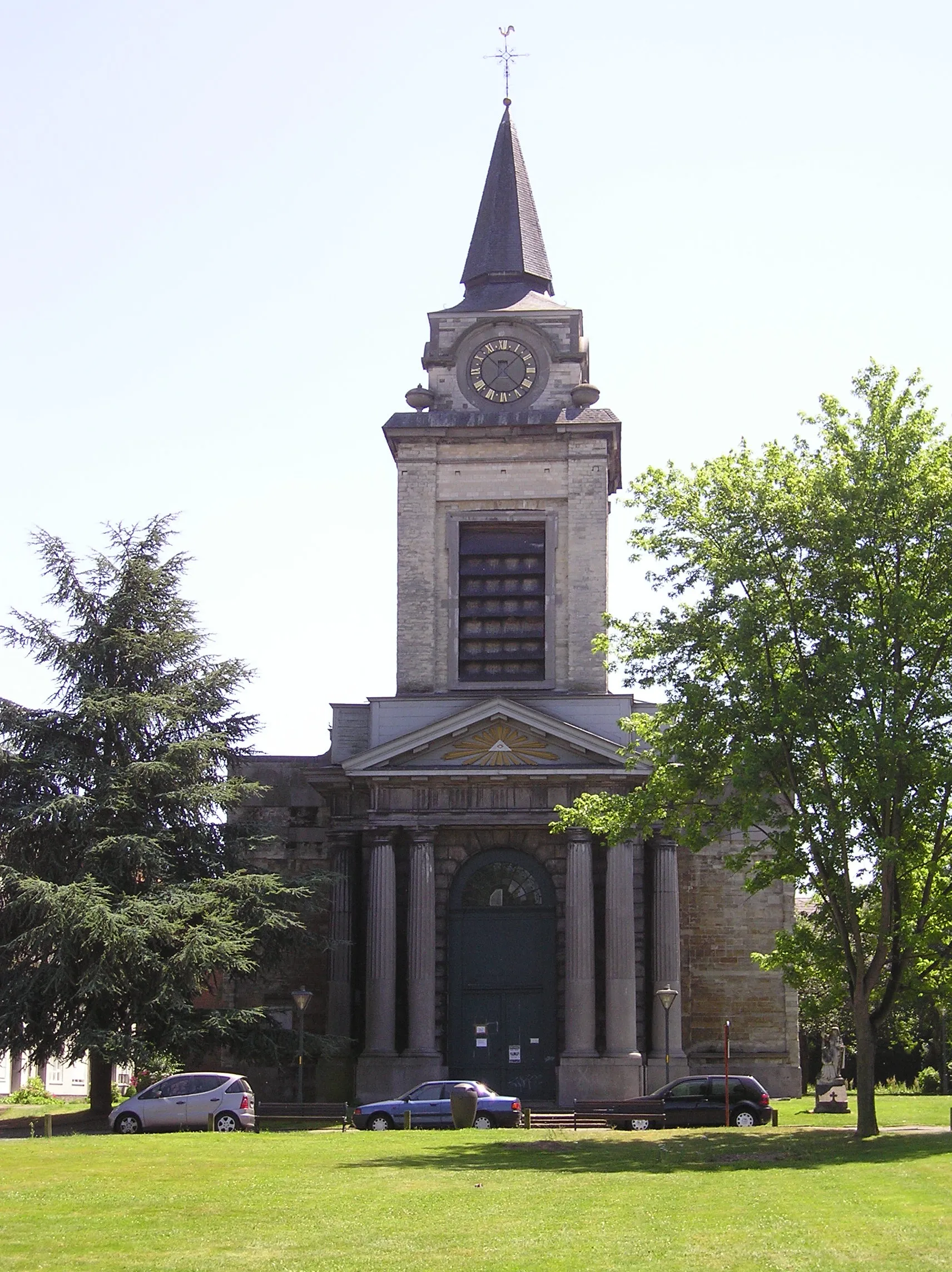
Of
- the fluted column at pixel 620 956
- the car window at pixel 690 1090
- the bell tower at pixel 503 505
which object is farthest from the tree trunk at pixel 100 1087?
the bell tower at pixel 503 505

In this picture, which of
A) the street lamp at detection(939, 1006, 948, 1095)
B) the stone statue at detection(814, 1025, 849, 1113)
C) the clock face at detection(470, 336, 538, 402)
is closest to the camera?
the stone statue at detection(814, 1025, 849, 1113)

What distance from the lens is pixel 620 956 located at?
39906mm

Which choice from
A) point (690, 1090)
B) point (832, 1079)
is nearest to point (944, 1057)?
point (832, 1079)

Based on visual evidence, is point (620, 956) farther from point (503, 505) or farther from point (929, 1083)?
point (929, 1083)

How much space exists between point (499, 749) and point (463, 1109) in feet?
38.0

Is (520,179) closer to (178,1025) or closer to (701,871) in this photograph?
(701,871)

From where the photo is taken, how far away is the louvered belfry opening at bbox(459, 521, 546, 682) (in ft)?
146

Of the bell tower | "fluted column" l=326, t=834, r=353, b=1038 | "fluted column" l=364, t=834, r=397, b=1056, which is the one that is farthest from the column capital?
the bell tower

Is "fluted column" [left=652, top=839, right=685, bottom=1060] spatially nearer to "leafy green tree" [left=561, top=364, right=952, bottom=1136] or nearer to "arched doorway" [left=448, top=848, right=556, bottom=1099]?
"arched doorway" [left=448, top=848, right=556, bottom=1099]

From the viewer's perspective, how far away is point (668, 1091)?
34.5m

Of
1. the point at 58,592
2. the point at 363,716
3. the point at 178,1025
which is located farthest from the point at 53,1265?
the point at 363,716

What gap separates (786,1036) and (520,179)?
978 inches

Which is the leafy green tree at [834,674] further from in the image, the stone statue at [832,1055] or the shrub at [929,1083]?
the shrub at [929,1083]

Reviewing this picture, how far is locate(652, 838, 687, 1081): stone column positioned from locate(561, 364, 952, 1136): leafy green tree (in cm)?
990
